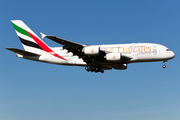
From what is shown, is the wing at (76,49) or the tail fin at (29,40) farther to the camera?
the tail fin at (29,40)

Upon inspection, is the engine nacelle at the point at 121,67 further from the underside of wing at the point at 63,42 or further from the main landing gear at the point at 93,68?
the underside of wing at the point at 63,42

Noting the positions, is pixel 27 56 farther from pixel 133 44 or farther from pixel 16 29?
pixel 133 44

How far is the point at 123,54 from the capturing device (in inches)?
1506

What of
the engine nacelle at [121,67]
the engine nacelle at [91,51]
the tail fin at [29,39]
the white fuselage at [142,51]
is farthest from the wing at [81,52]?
the tail fin at [29,39]

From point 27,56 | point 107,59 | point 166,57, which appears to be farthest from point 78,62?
point 166,57

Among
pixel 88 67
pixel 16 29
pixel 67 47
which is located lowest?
pixel 88 67

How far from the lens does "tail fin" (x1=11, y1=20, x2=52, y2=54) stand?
1677 inches

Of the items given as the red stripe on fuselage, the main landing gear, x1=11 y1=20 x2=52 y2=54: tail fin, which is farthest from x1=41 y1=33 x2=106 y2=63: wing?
x1=11 y1=20 x2=52 y2=54: tail fin

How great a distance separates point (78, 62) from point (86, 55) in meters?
2.95

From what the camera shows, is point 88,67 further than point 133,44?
Yes

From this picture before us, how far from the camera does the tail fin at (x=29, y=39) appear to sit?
140 ft

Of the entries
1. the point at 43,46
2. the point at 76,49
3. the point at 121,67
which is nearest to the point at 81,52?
the point at 76,49

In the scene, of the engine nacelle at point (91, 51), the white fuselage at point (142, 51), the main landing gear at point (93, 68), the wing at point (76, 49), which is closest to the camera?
the wing at point (76, 49)

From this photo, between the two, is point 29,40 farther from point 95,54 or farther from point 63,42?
point 95,54
